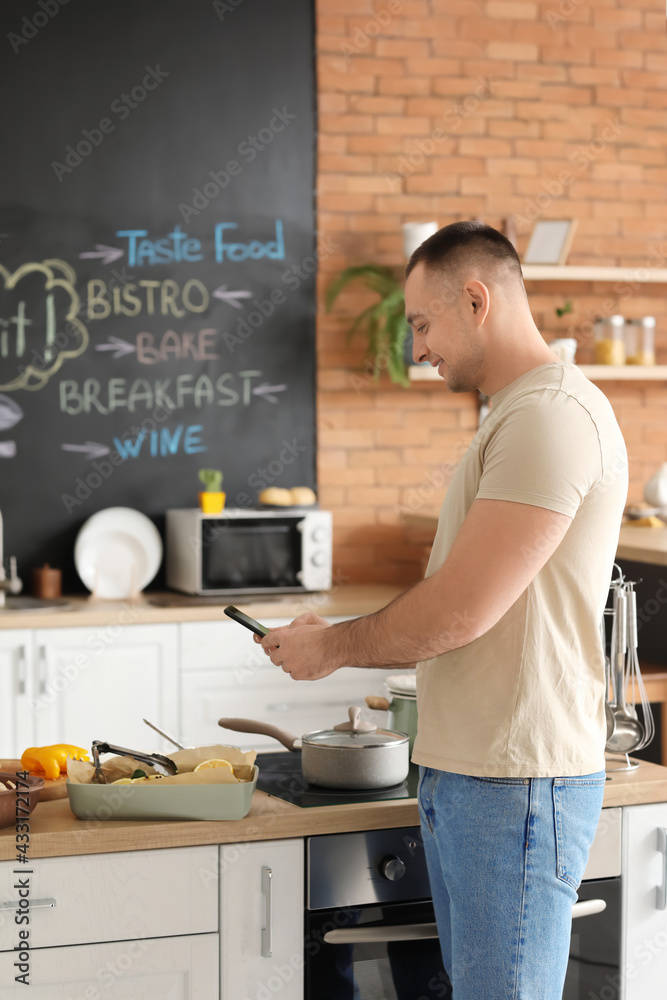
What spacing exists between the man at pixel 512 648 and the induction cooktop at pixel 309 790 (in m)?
0.26

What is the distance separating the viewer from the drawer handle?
1603 mm

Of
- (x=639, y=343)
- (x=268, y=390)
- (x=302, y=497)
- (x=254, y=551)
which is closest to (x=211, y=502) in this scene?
(x=254, y=551)

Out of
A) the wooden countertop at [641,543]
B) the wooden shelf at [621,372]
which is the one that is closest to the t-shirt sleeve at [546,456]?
the wooden countertop at [641,543]

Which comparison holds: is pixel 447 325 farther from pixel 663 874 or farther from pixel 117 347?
pixel 117 347

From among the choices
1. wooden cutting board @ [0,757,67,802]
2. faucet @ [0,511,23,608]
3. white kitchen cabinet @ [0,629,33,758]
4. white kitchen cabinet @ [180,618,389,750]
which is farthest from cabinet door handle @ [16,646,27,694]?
wooden cutting board @ [0,757,67,802]

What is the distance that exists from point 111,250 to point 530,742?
131 inches

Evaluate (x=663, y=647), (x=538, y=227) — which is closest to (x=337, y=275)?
(x=538, y=227)

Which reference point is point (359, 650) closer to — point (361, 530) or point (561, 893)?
point (561, 893)

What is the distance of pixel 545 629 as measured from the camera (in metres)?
1.50

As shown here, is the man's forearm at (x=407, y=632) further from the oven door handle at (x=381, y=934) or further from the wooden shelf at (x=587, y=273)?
the wooden shelf at (x=587, y=273)

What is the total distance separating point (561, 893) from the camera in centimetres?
151

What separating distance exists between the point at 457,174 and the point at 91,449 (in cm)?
191

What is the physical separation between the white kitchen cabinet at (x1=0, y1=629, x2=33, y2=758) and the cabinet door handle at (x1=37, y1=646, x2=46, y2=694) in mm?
25

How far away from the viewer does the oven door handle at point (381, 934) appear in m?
1.75
